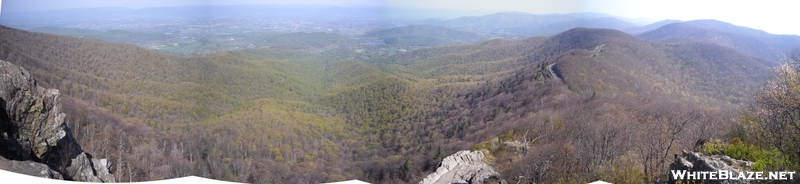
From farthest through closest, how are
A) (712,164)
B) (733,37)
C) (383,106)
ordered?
(733,37), (383,106), (712,164)

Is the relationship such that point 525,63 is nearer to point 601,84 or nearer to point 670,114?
point 601,84

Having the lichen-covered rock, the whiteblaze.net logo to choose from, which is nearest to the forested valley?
the whiteblaze.net logo

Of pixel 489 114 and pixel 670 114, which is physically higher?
pixel 670 114

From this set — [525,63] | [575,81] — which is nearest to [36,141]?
[575,81]

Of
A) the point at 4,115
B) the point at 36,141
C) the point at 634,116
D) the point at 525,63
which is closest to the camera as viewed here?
the point at 4,115

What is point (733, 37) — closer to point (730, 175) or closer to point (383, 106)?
point (383, 106)

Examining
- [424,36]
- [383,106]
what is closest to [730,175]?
[383,106]

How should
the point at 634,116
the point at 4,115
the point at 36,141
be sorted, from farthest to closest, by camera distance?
the point at 634,116
the point at 36,141
the point at 4,115
